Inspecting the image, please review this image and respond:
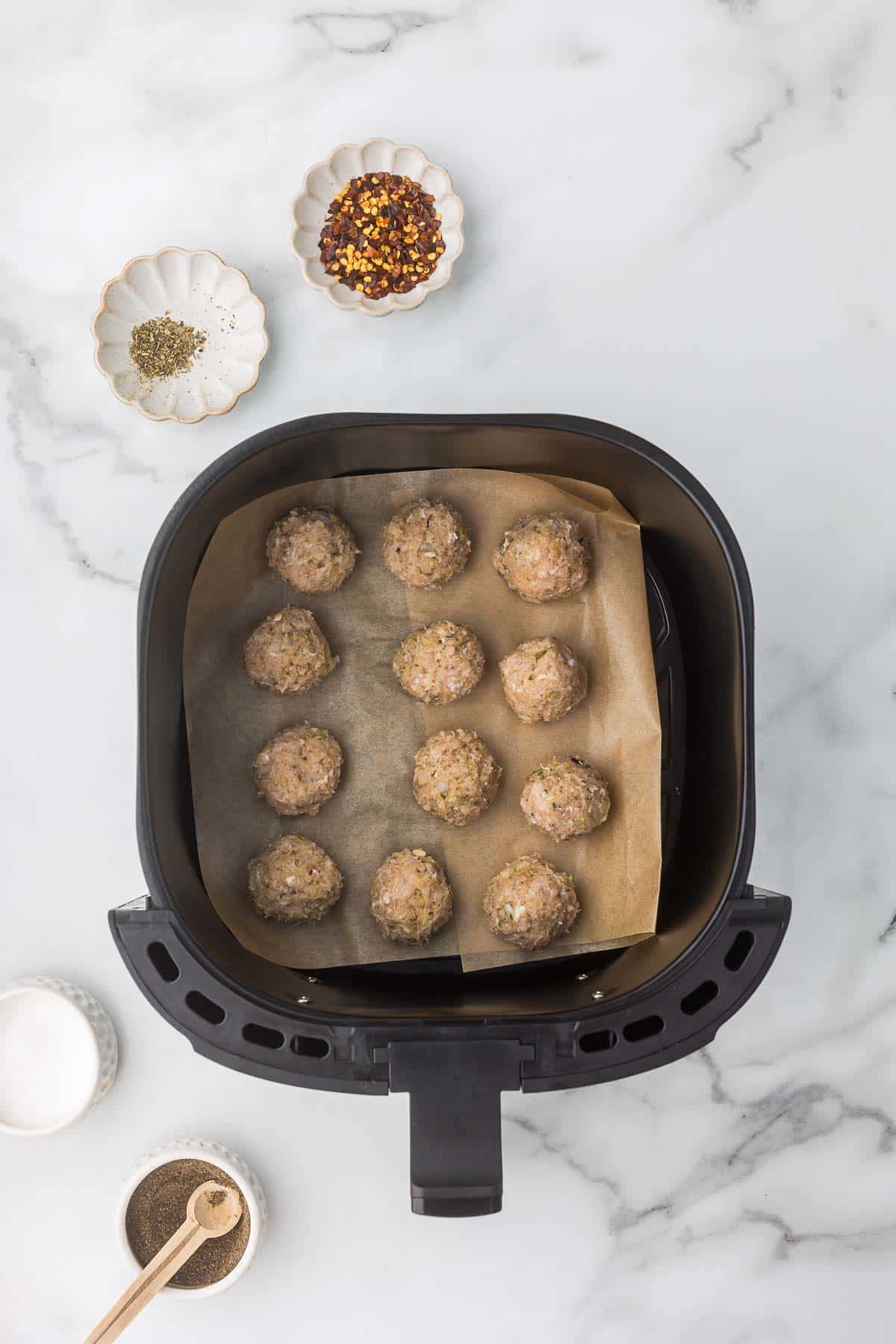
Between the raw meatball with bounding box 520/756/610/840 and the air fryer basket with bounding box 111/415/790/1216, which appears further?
the raw meatball with bounding box 520/756/610/840

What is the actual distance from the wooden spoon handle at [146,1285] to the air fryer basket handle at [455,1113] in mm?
535

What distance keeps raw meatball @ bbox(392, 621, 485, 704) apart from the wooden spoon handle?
2.81 ft

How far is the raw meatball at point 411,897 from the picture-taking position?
1.48 meters

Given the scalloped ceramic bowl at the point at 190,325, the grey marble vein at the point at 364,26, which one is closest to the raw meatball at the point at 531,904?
the scalloped ceramic bowl at the point at 190,325

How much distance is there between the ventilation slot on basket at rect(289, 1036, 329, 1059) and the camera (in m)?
1.23

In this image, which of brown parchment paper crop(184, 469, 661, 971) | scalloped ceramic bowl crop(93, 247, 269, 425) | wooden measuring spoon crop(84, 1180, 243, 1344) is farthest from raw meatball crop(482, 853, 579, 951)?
scalloped ceramic bowl crop(93, 247, 269, 425)

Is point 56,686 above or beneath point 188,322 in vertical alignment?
beneath

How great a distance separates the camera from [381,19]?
1.70 metres

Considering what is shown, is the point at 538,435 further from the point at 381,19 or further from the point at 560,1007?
the point at 381,19

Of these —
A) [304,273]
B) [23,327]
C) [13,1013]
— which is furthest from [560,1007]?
[23,327]

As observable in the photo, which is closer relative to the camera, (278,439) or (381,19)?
(278,439)

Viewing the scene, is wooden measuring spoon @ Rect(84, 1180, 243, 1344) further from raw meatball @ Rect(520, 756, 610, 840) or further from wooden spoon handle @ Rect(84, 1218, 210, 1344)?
raw meatball @ Rect(520, 756, 610, 840)

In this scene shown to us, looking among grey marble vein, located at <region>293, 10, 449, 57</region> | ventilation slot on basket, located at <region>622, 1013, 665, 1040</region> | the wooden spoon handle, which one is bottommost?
→ the wooden spoon handle

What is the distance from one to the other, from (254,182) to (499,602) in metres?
0.78
